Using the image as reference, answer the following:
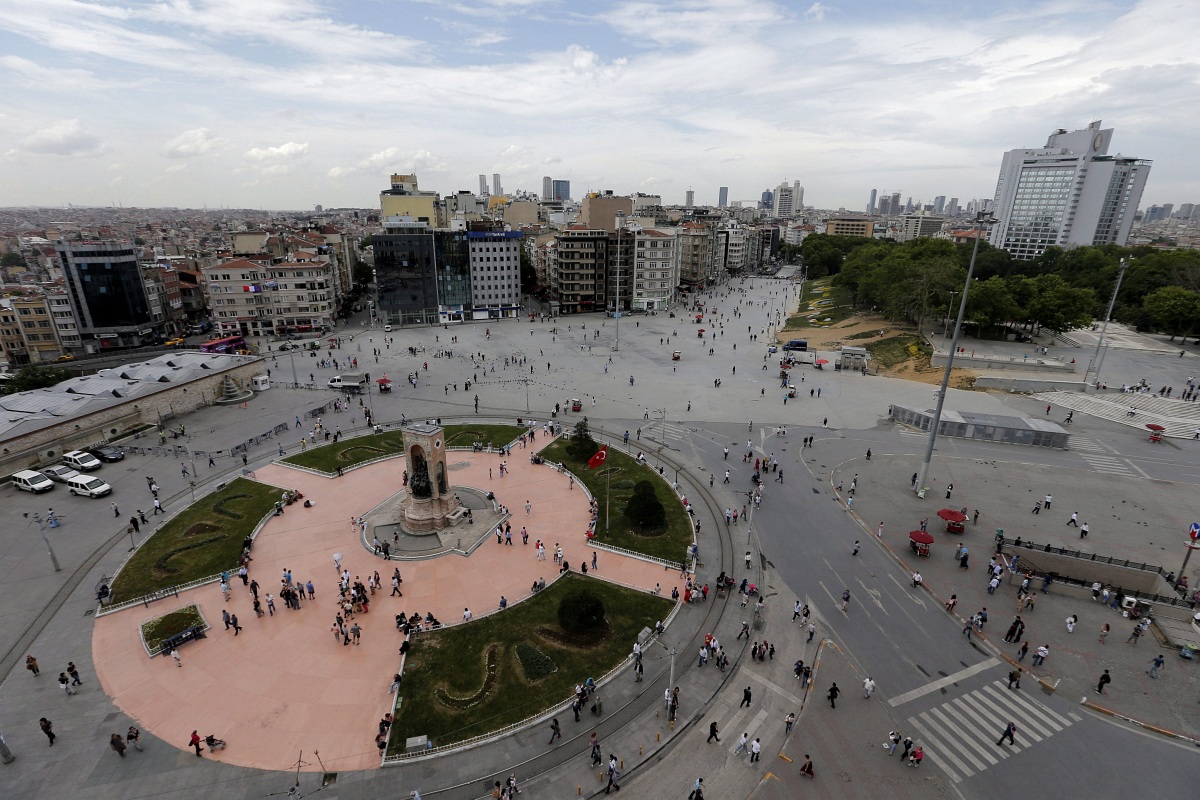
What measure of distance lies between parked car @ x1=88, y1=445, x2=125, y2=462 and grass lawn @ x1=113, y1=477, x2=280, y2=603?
484 inches

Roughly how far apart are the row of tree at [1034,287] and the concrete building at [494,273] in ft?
207

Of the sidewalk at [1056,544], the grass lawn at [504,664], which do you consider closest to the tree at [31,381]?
the grass lawn at [504,664]

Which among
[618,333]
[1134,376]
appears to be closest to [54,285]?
[618,333]

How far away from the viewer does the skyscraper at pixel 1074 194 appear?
160 meters

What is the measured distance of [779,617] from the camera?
27.0 m

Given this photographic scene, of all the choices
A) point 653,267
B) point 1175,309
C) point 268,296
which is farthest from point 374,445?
point 1175,309

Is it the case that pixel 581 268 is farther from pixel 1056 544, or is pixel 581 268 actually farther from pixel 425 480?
pixel 1056 544

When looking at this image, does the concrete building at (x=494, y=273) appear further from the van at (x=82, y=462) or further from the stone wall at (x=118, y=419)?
the van at (x=82, y=462)

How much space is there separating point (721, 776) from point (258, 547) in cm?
2785

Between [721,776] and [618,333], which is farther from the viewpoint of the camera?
[618,333]

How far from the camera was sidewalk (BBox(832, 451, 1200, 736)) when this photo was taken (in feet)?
75.9

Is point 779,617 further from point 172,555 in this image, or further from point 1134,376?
point 1134,376

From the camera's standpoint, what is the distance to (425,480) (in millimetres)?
33062

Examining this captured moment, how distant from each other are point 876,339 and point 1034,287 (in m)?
20.7
